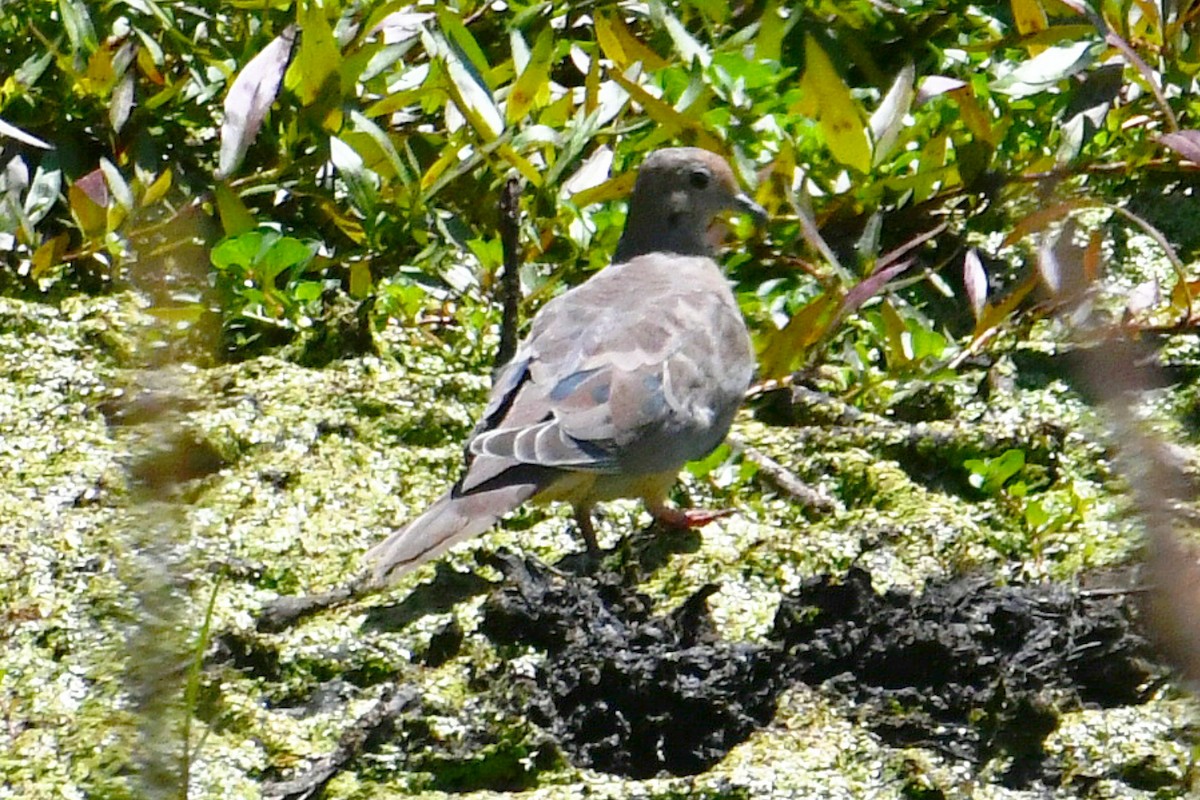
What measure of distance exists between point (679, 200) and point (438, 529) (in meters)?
1.52

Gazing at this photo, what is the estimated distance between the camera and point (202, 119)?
4.85 metres

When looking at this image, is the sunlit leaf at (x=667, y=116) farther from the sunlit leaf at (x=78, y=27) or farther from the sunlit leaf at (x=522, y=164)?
the sunlit leaf at (x=78, y=27)

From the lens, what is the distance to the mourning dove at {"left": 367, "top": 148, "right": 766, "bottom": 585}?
11.1 ft

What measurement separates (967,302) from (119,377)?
215cm

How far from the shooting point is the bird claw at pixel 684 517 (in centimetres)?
372

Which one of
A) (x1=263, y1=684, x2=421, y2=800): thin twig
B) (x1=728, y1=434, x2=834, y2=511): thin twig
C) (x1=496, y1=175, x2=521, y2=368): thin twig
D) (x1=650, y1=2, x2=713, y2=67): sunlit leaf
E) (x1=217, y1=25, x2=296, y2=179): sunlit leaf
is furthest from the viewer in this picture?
(x1=650, y1=2, x2=713, y2=67): sunlit leaf

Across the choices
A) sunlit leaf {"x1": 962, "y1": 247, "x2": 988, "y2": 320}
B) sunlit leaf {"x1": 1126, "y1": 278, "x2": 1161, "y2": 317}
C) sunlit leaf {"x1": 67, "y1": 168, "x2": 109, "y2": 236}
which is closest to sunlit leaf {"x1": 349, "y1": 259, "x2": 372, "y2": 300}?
sunlit leaf {"x1": 67, "y1": 168, "x2": 109, "y2": 236}

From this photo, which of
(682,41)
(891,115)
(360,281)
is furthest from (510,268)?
(891,115)

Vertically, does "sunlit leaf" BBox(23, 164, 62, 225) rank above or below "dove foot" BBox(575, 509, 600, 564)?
above

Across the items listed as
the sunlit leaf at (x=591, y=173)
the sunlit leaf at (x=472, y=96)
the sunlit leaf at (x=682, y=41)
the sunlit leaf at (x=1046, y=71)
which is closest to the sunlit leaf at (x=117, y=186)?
the sunlit leaf at (x=472, y=96)

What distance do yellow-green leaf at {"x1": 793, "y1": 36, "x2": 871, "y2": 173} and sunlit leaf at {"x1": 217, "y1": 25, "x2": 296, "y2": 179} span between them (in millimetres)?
1353

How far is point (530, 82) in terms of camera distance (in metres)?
4.59

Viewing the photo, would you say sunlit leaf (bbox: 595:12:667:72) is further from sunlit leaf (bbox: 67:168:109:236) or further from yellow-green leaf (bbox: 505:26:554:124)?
sunlit leaf (bbox: 67:168:109:236)

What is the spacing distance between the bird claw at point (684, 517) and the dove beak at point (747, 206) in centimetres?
105
